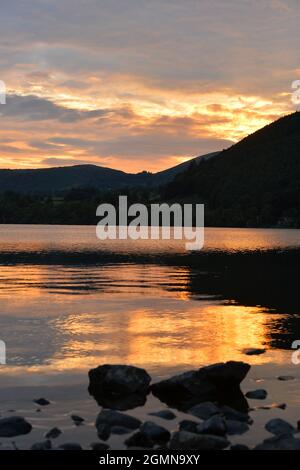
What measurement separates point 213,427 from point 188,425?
3.48 feet

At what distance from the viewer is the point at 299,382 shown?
92.3ft

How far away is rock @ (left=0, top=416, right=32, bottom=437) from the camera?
68.9ft

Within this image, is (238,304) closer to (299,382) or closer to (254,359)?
(254,359)

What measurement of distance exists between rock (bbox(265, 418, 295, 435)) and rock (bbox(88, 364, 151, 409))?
18.6 feet

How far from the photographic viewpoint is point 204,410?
23.6m

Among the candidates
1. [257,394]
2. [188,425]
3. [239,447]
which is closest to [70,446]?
[188,425]

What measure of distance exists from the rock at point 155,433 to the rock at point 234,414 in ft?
10.1

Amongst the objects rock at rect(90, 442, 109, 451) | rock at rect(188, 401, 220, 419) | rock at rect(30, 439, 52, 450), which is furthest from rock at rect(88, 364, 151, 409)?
rock at rect(30, 439, 52, 450)

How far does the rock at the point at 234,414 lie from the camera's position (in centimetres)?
2291

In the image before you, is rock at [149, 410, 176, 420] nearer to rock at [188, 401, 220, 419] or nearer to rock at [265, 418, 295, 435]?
rock at [188, 401, 220, 419]

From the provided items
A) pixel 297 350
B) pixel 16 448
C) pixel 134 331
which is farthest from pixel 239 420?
pixel 134 331

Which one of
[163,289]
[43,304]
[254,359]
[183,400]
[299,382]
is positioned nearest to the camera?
[183,400]

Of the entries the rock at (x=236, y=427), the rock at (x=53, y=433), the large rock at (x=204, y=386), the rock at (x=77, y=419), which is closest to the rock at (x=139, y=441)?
the rock at (x=53, y=433)
